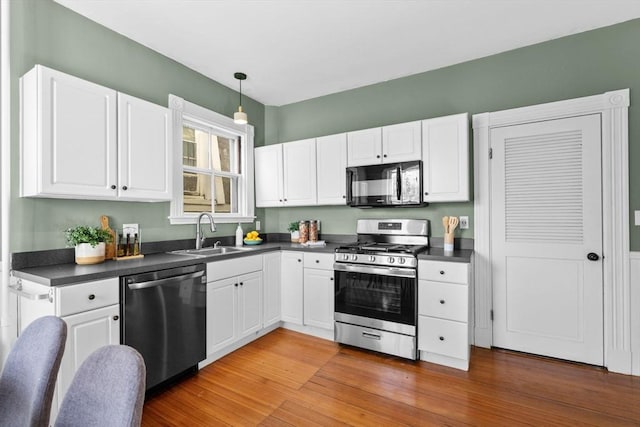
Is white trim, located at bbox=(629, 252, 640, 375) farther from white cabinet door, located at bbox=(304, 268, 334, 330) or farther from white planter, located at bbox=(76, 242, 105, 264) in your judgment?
white planter, located at bbox=(76, 242, 105, 264)

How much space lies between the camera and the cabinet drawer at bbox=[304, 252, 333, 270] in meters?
3.03

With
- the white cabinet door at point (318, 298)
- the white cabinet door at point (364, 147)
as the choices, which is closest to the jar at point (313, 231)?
the white cabinet door at point (318, 298)

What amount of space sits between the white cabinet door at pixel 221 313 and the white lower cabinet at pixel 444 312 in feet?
5.38

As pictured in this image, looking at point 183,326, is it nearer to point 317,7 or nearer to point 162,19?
point 162,19

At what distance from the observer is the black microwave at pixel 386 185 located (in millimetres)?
2906

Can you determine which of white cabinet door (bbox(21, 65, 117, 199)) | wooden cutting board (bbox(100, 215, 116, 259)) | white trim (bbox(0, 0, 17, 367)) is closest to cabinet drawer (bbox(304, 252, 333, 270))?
wooden cutting board (bbox(100, 215, 116, 259))

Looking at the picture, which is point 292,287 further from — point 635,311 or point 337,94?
point 635,311

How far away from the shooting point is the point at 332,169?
133 inches

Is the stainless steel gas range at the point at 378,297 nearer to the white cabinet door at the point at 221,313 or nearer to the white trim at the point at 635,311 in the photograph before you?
the white cabinet door at the point at 221,313

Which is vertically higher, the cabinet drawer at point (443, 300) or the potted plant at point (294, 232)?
the potted plant at point (294, 232)

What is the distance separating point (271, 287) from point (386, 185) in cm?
159

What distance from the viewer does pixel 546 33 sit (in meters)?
2.58

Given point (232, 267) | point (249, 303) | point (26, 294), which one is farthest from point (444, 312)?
point (26, 294)

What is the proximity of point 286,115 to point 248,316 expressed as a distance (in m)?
2.60
